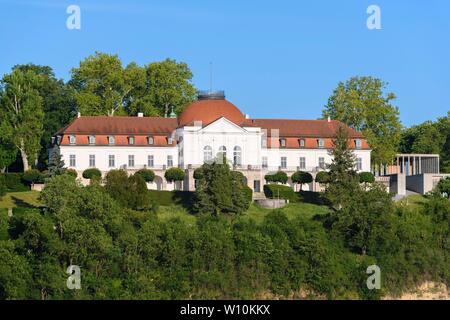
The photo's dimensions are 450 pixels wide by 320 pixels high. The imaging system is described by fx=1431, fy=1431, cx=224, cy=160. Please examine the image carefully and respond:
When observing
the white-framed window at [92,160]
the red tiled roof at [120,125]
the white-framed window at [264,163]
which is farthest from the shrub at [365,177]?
the white-framed window at [92,160]

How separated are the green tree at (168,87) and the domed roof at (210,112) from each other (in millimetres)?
9260

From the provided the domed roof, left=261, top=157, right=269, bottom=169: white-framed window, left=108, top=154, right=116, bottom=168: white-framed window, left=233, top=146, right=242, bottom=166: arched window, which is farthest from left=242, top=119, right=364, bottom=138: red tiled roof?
left=108, top=154, right=116, bottom=168: white-framed window

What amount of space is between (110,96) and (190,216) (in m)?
23.3

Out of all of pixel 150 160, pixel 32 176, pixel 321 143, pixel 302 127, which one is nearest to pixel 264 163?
pixel 321 143

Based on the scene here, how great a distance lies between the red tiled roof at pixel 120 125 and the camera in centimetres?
8431

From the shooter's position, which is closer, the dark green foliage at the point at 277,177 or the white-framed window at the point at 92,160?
the dark green foliage at the point at 277,177

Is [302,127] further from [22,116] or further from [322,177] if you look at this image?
[22,116]

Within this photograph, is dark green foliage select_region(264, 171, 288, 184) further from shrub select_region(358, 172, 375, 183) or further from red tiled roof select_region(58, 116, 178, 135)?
red tiled roof select_region(58, 116, 178, 135)

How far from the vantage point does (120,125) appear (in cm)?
8538

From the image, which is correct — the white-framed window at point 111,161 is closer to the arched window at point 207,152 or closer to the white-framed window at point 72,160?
the white-framed window at point 72,160

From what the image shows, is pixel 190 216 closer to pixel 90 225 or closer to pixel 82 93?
pixel 90 225

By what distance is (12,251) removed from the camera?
199ft
